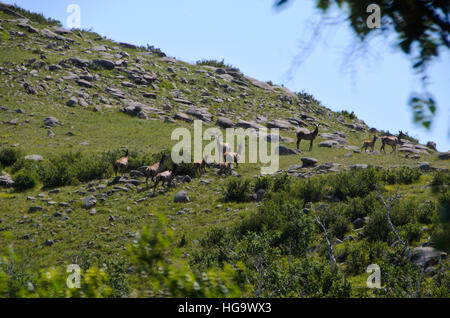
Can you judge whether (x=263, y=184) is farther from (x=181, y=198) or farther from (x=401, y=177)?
(x=401, y=177)

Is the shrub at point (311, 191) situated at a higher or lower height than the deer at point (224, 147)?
lower

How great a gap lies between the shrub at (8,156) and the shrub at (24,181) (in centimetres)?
302

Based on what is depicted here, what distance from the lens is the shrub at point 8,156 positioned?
59.9 ft

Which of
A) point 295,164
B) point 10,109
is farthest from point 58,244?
point 10,109

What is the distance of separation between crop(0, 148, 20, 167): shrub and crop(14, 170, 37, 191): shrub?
302 centimetres

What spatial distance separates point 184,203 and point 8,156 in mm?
10698

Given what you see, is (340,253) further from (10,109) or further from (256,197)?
(10,109)

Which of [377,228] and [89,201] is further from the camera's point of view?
[89,201]

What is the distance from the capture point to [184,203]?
14.2m

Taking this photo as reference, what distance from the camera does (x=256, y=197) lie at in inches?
569

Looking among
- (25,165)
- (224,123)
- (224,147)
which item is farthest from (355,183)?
(224,123)

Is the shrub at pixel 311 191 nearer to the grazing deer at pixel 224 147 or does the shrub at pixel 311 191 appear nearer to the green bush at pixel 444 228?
the grazing deer at pixel 224 147

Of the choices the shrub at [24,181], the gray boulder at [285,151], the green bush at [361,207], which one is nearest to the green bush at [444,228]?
the green bush at [361,207]
